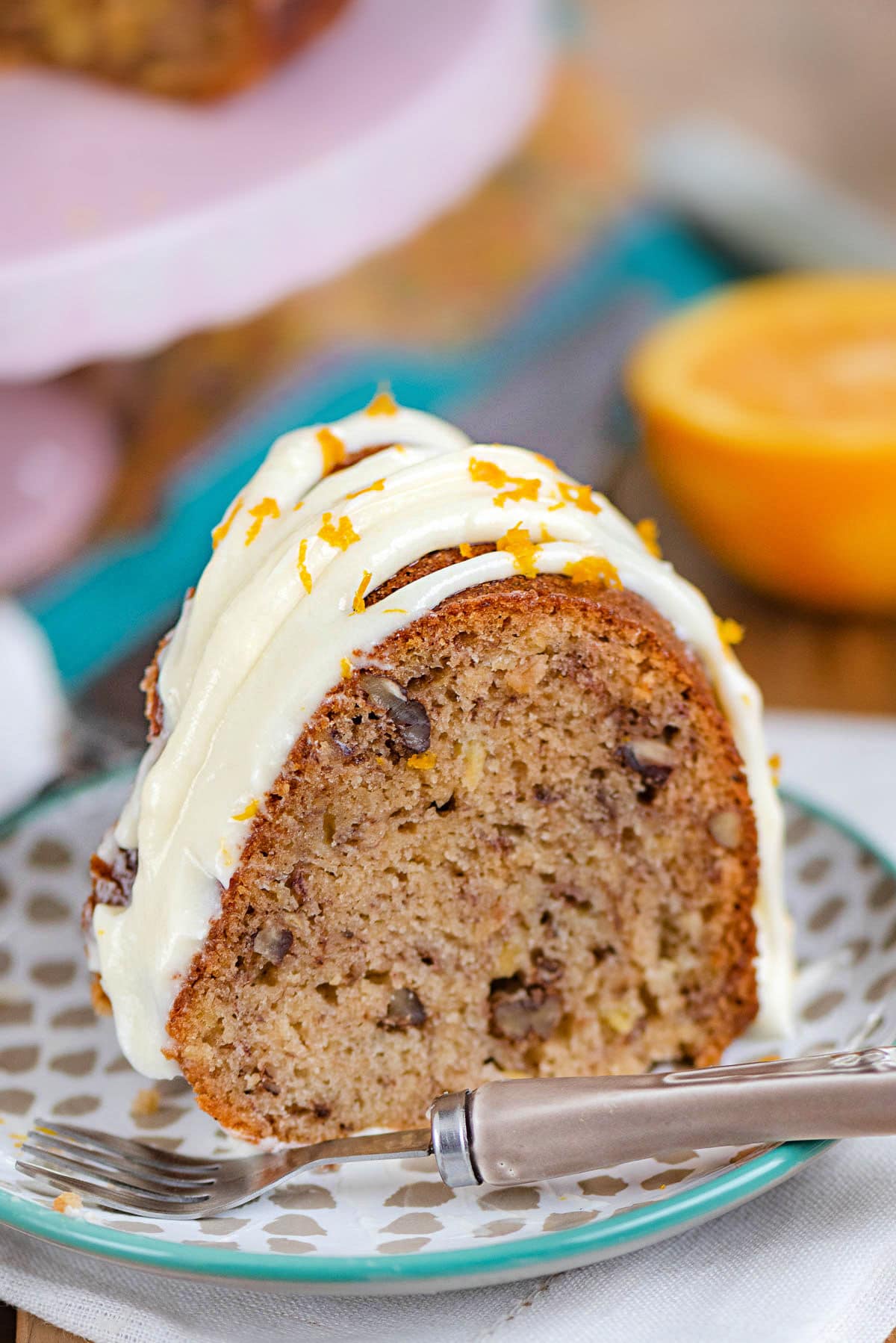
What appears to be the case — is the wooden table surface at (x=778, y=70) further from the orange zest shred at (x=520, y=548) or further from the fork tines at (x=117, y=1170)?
the fork tines at (x=117, y=1170)

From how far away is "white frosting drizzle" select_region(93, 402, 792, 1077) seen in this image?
105 cm

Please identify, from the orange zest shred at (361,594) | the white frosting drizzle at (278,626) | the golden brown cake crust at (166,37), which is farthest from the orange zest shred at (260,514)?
the golden brown cake crust at (166,37)

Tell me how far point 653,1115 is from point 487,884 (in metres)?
0.26

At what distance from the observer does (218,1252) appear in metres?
0.90

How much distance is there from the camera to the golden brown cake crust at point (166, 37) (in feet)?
6.16

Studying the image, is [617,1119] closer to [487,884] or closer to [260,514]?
[487,884]

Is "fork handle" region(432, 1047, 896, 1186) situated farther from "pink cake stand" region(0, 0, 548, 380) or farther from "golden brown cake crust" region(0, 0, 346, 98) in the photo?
"golden brown cake crust" region(0, 0, 346, 98)

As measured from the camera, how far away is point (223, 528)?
1.15 meters

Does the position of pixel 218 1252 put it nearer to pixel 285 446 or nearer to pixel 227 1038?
pixel 227 1038

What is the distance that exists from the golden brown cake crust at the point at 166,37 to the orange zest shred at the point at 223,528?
3.06ft

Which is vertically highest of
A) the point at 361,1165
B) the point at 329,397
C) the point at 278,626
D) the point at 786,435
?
the point at 278,626

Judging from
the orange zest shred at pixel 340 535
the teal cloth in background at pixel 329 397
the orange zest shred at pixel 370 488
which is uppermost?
the orange zest shred at pixel 370 488

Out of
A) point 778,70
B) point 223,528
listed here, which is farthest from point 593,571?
point 778,70

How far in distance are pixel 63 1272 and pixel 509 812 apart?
44 centimetres
